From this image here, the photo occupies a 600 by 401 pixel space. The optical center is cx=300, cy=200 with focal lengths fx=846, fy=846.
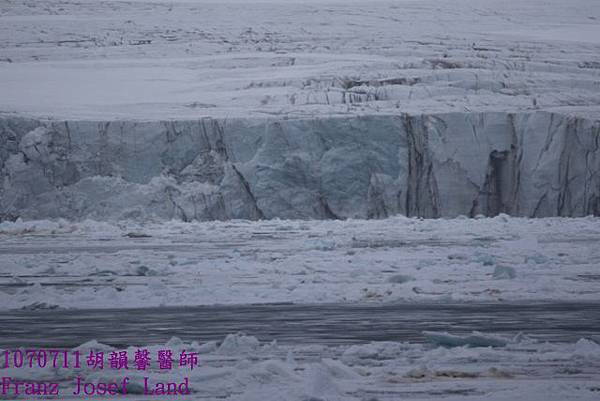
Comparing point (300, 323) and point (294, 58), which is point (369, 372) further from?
point (294, 58)

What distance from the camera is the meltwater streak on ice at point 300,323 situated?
421 cm

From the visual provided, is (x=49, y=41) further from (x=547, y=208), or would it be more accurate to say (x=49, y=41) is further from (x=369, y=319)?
(x=369, y=319)

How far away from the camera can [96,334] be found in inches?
172

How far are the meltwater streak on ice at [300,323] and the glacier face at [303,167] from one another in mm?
6979

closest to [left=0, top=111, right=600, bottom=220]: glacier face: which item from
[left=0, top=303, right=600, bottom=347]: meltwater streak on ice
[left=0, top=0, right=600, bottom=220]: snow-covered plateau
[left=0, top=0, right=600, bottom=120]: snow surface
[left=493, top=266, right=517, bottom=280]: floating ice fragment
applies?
[left=0, top=0, right=600, bottom=220]: snow-covered plateau

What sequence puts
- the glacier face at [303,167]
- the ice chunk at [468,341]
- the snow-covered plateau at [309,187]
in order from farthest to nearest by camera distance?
the glacier face at [303,167] < the ice chunk at [468,341] < the snow-covered plateau at [309,187]

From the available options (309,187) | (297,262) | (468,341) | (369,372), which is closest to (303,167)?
(309,187)

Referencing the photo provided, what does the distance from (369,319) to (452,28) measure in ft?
61.2

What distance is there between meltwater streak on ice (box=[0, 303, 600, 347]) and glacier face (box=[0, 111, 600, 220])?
6979mm

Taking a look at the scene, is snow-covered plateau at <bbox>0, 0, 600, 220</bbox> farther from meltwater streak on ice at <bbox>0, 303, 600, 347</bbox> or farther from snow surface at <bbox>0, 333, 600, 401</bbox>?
snow surface at <bbox>0, 333, 600, 401</bbox>

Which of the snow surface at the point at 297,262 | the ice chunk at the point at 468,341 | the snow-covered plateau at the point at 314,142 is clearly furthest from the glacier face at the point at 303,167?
the ice chunk at the point at 468,341

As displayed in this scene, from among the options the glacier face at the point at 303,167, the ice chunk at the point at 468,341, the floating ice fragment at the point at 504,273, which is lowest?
the glacier face at the point at 303,167

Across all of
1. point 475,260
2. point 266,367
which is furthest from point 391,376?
point 475,260

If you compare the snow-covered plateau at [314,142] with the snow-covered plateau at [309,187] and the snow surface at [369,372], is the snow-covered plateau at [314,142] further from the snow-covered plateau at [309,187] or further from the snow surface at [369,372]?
the snow surface at [369,372]
